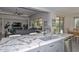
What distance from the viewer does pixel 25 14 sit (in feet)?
8.27

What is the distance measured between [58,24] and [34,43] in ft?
2.28

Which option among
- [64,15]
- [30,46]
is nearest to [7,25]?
[30,46]

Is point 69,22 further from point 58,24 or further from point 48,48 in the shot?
point 48,48

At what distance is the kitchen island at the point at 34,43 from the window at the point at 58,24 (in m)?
0.14

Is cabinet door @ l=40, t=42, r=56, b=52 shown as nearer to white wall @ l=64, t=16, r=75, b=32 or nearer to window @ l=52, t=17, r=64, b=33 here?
window @ l=52, t=17, r=64, b=33

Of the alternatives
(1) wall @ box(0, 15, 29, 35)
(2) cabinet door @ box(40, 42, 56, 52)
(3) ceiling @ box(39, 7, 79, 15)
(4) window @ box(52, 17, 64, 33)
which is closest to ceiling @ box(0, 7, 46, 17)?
(1) wall @ box(0, 15, 29, 35)

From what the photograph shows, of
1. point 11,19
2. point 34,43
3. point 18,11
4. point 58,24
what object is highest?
point 18,11

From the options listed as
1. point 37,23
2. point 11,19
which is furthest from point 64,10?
point 11,19

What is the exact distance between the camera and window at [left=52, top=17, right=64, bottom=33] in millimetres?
2566

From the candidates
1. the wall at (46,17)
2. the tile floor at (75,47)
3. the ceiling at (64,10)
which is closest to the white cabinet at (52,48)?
the tile floor at (75,47)

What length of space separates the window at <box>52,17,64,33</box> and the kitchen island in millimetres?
144

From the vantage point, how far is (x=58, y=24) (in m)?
2.57

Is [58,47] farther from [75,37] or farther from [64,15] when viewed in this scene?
[64,15]

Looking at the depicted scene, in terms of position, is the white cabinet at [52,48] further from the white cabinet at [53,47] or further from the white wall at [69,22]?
the white wall at [69,22]
